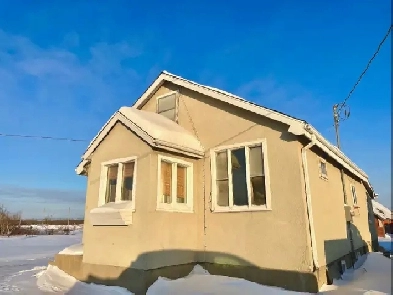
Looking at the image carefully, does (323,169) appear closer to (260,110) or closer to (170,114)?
(260,110)

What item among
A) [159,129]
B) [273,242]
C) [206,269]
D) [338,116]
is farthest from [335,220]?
[338,116]

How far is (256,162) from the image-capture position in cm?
735

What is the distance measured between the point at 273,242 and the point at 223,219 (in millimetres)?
1418

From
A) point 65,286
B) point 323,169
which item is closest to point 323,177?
point 323,169

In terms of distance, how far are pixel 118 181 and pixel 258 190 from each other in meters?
3.72

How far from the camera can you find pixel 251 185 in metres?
7.29

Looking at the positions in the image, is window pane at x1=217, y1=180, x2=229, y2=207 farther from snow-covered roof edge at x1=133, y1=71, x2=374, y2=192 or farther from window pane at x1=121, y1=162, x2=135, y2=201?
window pane at x1=121, y1=162, x2=135, y2=201

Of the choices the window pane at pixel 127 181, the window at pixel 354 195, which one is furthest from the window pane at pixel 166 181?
the window at pixel 354 195

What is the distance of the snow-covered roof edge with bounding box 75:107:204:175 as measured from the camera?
23.2ft

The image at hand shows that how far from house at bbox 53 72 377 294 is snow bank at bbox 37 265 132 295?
215 mm

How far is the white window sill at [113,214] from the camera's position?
22.9ft

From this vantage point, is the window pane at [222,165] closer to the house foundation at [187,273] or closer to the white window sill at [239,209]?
the white window sill at [239,209]

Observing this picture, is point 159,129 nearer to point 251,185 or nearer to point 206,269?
point 251,185

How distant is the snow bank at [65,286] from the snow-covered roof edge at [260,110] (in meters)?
5.34
